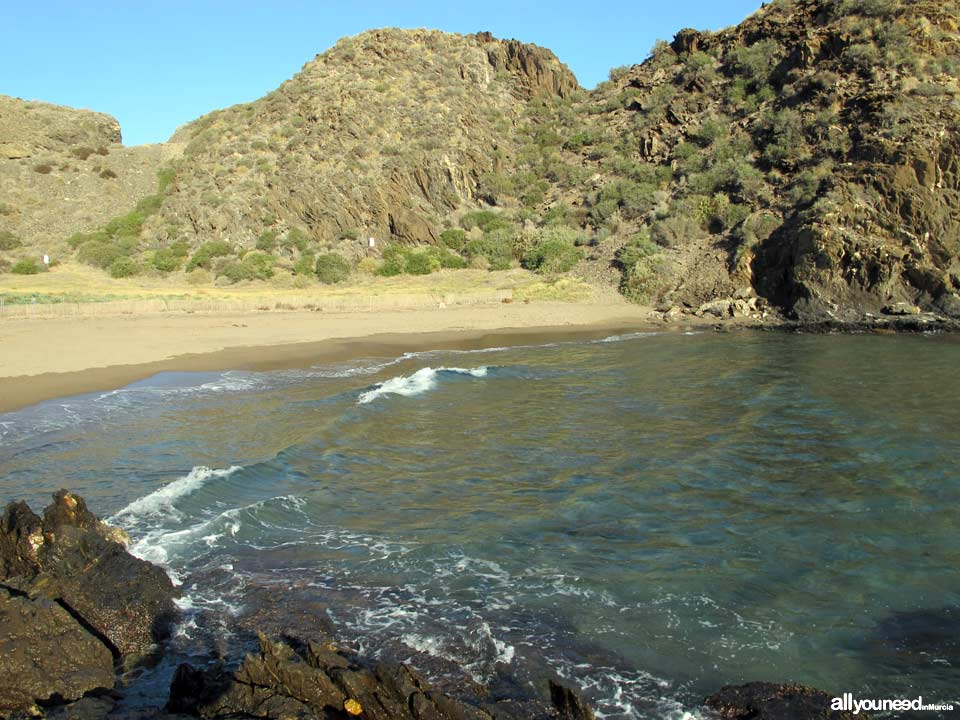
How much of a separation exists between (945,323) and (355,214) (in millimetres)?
28068

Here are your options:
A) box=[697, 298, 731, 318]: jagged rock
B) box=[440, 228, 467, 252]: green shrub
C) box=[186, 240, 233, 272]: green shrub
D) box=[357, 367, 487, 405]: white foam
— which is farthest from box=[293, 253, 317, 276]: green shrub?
box=[697, 298, 731, 318]: jagged rock

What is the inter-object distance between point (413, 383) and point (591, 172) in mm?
31796

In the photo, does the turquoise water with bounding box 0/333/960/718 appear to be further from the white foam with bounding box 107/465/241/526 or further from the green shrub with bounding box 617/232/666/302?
the green shrub with bounding box 617/232/666/302

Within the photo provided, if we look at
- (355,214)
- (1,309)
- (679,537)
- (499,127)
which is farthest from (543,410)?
(499,127)

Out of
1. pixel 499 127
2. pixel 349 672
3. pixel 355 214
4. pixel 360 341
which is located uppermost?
pixel 499 127

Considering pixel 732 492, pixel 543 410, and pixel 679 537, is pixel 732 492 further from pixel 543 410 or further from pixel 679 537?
pixel 543 410

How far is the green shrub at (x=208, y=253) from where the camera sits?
34.7m

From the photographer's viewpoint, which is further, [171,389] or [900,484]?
[171,389]

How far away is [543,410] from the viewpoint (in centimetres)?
1390

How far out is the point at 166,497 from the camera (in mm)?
8797

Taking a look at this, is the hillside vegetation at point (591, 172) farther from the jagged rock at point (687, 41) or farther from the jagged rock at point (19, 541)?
the jagged rock at point (19, 541)

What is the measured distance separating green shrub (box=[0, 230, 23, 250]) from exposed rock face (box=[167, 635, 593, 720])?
38.9 meters

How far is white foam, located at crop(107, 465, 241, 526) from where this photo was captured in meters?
8.29

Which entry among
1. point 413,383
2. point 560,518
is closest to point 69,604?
point 560,518
